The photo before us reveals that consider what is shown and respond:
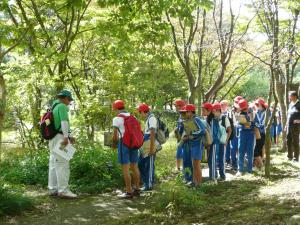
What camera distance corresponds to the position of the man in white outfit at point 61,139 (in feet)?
25.6

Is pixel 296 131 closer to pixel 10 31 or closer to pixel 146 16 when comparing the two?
pixel 146 16

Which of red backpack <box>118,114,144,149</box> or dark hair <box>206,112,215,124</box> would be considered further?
dark hair <box>206,112,215,124</box>

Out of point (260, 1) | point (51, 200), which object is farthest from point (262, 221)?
point (260, 1)

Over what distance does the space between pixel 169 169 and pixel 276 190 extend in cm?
386

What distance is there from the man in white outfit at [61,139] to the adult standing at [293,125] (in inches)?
251

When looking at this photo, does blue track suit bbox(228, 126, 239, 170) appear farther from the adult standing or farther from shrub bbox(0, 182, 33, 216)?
shrub bbox(0, 182, 33, 216)

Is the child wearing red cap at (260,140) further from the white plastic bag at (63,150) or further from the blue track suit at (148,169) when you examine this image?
the white plastic bag at (63,150)

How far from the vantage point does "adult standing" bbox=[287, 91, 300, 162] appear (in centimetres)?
1170

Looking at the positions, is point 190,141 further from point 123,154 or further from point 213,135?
point 123,154

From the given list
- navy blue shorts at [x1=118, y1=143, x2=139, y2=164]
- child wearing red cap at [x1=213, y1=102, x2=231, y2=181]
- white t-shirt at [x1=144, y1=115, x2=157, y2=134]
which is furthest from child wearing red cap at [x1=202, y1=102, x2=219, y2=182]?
navy blue shorts at [x1=118, y1=143, x2=139, y2=164]

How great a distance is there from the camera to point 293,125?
38.8 feet

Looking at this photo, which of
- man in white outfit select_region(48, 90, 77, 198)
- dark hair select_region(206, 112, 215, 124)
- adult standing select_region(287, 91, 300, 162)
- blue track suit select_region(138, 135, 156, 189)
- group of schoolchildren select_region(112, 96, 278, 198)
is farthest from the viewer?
adult standing select_region(287, 91, 300, 162)

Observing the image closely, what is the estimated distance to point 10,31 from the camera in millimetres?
8859

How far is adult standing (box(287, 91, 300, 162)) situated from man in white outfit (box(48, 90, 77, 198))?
6.38 meters
